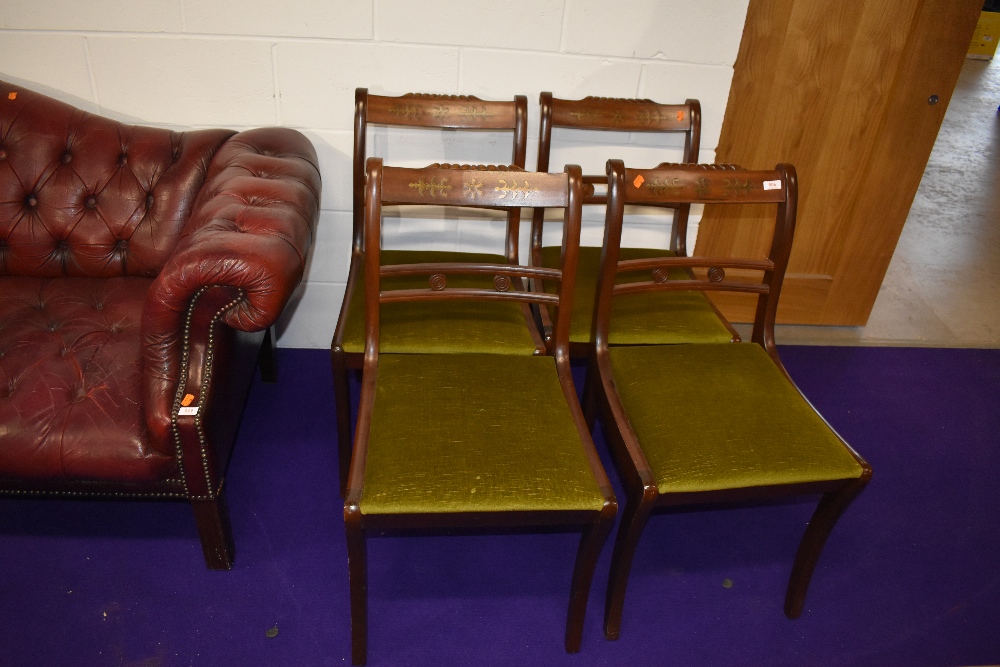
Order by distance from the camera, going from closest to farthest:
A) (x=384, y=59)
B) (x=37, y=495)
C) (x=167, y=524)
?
(x=37, y=495) → (x=167, y=524) → (x=384, y=59)

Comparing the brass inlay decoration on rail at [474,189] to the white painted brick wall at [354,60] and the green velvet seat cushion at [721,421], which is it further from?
the white painted brick wall at [354,60]

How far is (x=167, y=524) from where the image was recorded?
182cm

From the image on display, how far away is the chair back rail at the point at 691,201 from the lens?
1.59 meters

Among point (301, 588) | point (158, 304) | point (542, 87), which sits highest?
point (542, 87)

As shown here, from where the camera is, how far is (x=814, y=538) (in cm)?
163

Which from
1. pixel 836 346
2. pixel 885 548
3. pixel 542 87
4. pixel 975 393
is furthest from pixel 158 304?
pixel 975 393

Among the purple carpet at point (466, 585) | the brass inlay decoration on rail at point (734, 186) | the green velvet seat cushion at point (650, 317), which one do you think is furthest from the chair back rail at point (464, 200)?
the purple carpet at point (466, 585)

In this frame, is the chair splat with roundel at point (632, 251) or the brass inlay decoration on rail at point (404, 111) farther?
the brass inlay decoration on rail at point (404, 111)

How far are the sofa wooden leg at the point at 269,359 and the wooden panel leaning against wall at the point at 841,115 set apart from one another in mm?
1480

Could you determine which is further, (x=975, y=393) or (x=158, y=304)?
(x=975, y=393)

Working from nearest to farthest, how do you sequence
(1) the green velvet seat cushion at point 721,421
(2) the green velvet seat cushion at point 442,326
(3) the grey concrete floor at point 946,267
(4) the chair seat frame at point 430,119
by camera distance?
1. (1) the green velvet seat cushion at point 721,421
2. (2) the green velvet seat cushion at point 442,326
3. (4) the chair seat frame at point 430,119
4. (3) the grey concrete floor at point 946,267

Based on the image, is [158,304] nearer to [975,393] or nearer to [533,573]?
[533,573]

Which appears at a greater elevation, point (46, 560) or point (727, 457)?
point (727, 457)

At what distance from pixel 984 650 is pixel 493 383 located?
1.30 m
